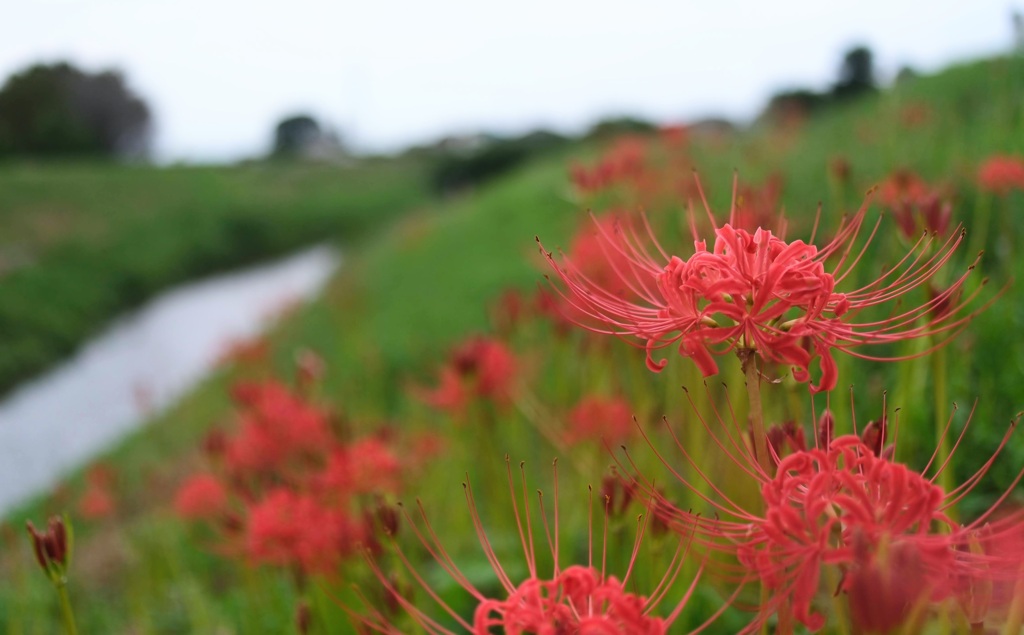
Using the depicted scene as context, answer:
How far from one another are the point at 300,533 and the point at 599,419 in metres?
1.08

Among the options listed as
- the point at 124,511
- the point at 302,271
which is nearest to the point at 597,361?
the point at 124,511

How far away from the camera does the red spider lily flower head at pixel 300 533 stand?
79.0 inches

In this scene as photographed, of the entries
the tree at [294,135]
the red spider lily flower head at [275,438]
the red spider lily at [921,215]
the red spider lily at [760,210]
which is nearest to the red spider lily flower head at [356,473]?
the red spider lily flower head at [275,438]

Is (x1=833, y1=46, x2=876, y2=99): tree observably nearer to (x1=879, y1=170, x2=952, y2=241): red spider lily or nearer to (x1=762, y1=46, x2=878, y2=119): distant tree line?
(x1=762, y1=46, x2=878, y2=119): distant tree line

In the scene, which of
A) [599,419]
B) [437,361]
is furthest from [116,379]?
[599,419]

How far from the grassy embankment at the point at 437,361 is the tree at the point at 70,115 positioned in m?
4.23

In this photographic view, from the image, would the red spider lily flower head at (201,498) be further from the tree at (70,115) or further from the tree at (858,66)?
the tree at (70,115)

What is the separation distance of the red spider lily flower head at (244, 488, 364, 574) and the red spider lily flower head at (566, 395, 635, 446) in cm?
87

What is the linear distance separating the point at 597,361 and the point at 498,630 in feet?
4.12

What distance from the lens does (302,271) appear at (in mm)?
18828

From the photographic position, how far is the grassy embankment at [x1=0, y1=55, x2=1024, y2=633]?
8.39 ft

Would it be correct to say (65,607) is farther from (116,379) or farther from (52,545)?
(116,379)

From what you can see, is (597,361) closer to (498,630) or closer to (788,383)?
(498,630)

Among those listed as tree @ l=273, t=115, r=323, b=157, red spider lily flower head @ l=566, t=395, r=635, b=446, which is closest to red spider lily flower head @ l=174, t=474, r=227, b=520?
red spider lily flower head @ l=566, t=395, r=635, b=446
